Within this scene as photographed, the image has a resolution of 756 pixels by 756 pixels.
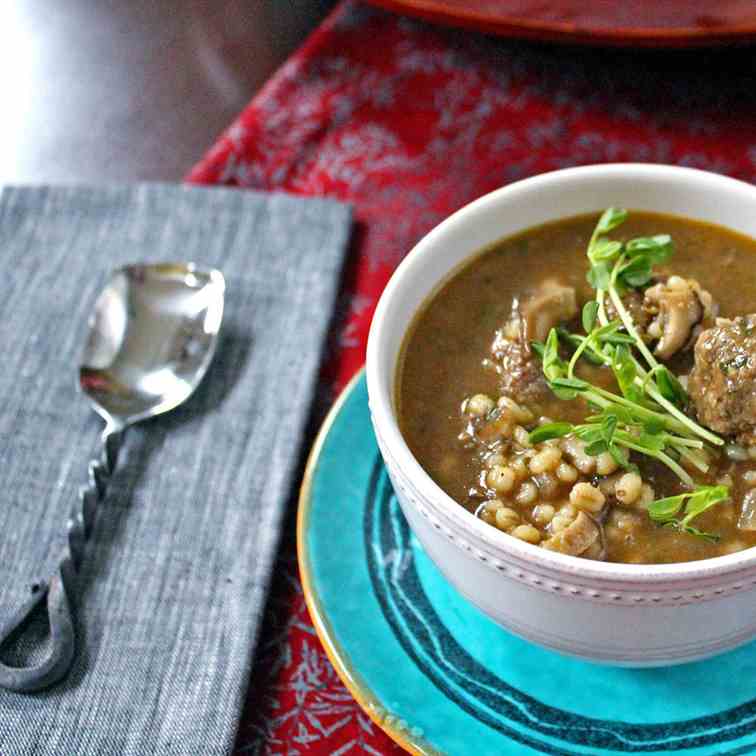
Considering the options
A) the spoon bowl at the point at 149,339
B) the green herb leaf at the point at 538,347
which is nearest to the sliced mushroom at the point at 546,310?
the green herb leaf at the point at 538,347

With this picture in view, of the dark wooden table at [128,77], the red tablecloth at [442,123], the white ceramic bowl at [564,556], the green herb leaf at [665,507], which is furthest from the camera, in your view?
the dark wooden table at [128,77]

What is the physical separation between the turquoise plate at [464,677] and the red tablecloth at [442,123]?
68 centimetres

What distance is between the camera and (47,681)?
196 cm

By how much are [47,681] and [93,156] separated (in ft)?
6.00

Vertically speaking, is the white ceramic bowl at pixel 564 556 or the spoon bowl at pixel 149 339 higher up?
the white ceramic bowl at pixel 564 556

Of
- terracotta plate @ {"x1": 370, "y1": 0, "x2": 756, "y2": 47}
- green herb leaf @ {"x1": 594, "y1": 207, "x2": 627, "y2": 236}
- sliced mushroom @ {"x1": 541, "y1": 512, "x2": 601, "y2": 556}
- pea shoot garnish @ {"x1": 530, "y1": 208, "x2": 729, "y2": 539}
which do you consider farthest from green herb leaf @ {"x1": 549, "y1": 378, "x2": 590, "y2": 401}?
terracotta plate @ {"x1": 370, "y1": 0, "x2": 756, "y2": 47}

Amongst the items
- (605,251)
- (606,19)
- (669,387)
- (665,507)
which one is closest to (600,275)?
(605,251)

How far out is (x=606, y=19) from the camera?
2.60 metres

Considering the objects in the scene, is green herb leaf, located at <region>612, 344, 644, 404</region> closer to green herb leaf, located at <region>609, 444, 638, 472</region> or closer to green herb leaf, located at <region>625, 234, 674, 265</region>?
green herb leaf, located at <region>609, 444, 638, 472</region>

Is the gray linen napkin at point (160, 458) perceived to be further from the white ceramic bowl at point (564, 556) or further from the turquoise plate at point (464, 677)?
the white ceramic bowl at point (564, 556)

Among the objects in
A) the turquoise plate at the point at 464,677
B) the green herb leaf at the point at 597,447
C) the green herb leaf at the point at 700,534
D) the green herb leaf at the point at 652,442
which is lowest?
the turquoise plate at the point at 464,677

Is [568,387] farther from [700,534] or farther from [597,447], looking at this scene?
[700,534]

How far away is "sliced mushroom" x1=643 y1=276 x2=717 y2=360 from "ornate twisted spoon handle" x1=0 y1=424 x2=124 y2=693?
1138 millimetres

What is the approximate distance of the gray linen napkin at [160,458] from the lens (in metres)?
1.97
